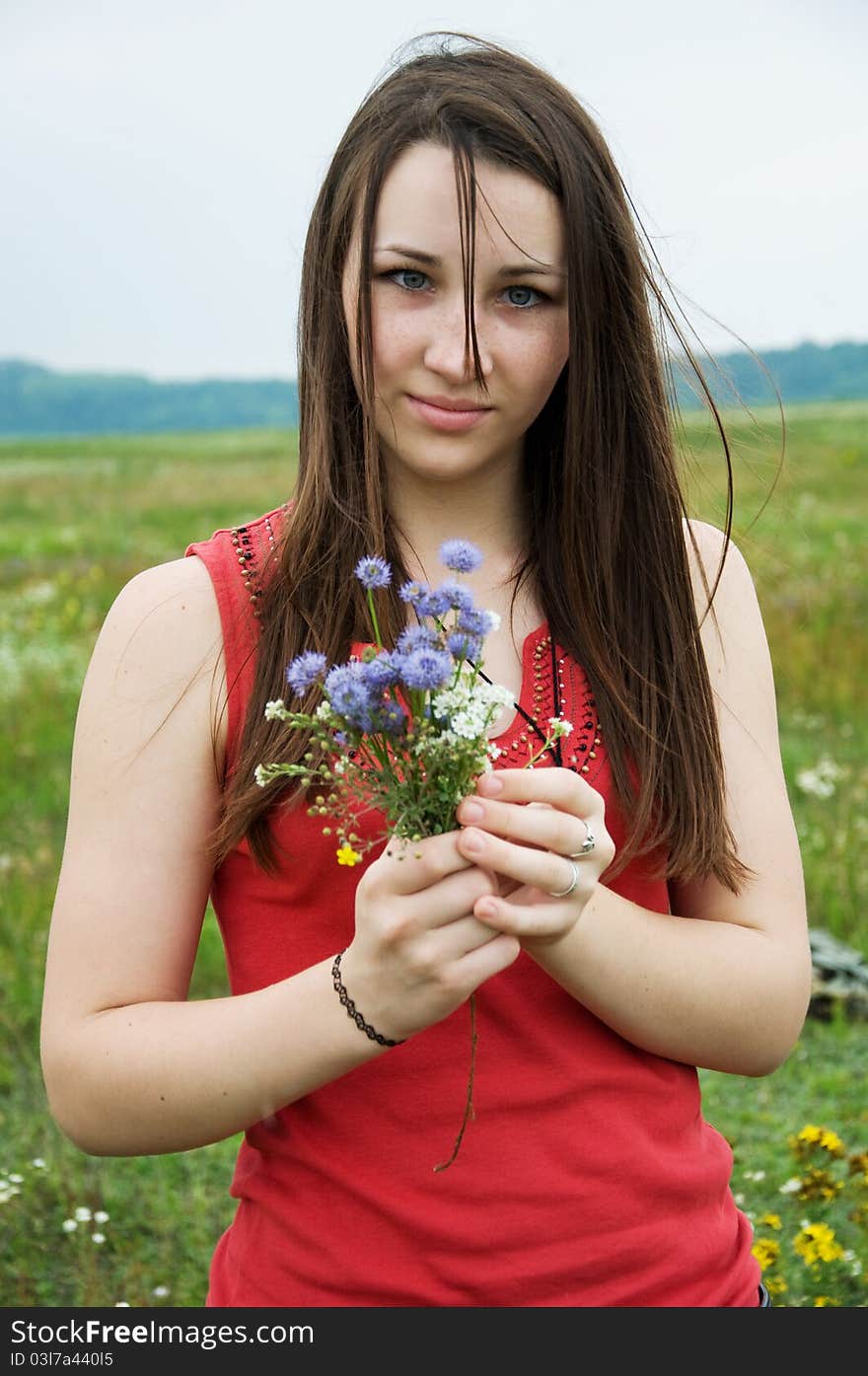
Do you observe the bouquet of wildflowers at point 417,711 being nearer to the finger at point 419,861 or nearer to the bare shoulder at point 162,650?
the finger at point 419,861

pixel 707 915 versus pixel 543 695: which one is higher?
pixel 543 695

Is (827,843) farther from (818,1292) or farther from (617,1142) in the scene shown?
(617,1142)

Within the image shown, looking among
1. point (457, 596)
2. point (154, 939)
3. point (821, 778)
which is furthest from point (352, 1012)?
point (821, 778)

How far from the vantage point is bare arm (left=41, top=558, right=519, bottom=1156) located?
6.66 feet

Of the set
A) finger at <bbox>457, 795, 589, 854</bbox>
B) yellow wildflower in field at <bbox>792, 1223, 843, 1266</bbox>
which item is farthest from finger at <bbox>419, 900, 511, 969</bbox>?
yellow wildflower in field at <bbox>792, 1223, 843, 1266</bbox>

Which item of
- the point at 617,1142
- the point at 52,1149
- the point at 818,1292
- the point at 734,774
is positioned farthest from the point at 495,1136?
the point at 52,1149

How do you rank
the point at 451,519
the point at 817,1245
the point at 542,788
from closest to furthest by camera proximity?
the point at 542,788, the point at 451,519, the point at 817,1245

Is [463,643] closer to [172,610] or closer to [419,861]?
[419,861]

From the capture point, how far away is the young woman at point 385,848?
2127 mm

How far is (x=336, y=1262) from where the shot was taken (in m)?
2.14

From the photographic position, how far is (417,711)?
1.66m

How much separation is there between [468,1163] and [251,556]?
1013 millimetres

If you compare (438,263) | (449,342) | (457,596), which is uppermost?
(438,263)

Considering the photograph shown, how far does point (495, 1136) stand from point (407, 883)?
1.95 feet
